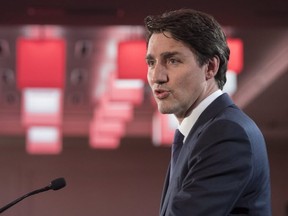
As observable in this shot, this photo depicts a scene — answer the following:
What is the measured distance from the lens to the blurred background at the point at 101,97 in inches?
181

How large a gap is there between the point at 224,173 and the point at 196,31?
0.74 ft

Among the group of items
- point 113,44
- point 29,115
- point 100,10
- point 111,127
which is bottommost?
point 111,127

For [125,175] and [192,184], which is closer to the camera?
[192,184]

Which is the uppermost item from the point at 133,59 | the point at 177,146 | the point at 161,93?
the point at 161,93

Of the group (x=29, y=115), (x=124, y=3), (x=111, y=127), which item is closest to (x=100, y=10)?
(x=124, y=3)

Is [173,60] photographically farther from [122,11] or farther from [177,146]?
[122,11]

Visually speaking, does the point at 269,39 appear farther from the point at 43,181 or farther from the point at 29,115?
the point at 43,181

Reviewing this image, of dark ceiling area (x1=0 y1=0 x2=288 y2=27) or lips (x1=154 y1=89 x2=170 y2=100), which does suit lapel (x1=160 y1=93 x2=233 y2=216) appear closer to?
lips (x1=154 y1=89 x2=170 y2=100)

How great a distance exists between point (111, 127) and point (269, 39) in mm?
4095

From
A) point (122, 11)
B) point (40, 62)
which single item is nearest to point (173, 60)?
point (122, 11)

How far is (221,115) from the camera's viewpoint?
1.21 meters

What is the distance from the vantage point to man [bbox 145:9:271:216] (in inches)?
44.5

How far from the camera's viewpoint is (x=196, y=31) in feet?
3.95

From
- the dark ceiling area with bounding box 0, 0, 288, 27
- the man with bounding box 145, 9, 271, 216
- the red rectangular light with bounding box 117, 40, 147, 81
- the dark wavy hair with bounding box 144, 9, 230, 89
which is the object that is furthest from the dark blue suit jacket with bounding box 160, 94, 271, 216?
the red rectangular light with bounding box 117, 40, 147, 81
